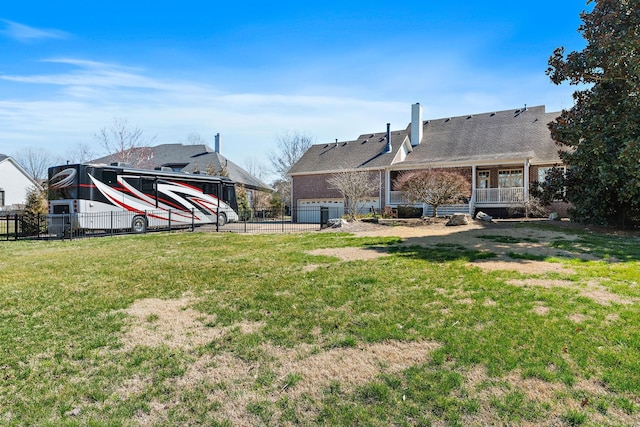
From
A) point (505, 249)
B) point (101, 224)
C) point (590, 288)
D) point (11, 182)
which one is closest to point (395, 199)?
point (505, 249)

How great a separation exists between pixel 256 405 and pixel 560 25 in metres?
16.0

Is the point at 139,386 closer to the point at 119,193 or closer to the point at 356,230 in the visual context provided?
the point at 356,230

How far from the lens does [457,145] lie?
76.4 ft

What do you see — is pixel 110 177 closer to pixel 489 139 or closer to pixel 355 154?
pixel 355 154

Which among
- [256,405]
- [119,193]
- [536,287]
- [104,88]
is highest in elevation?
[104,88]

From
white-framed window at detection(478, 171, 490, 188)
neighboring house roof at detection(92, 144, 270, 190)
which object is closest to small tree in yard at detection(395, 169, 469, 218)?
white-framed window at detection(478, 171, 490, 188)

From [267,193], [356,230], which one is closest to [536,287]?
[356,230]

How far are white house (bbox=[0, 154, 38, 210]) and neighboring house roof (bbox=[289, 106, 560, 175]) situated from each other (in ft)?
80.6

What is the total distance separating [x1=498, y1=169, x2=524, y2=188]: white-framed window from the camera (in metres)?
20.7

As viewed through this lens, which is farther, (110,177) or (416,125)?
(416,125)

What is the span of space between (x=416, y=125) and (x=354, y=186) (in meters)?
9.16

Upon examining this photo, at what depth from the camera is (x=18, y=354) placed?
12.2 ft

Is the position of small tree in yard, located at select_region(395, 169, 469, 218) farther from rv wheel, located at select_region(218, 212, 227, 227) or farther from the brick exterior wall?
rv wheel, located at select_region(218, 212, 227, 227)

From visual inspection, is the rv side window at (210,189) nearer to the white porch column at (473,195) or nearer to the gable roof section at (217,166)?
the gable roof section at (217,166)
